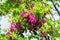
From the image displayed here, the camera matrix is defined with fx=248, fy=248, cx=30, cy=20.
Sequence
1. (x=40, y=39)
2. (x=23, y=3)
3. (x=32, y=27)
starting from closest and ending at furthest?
(x=32, y=27) < (x=40, y=39) < (x=23, y=3)

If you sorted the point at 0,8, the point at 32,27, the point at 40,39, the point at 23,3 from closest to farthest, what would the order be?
1. the point at 32,27
2. the point at 40,39
3. the point at 23,3
4. the point at 0,8

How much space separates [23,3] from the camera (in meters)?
6.71

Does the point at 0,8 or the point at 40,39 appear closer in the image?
the point at 40,39

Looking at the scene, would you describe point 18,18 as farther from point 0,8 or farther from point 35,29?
point 0,8

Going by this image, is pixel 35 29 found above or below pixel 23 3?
below

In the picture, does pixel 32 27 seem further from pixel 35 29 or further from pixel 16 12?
pixel 16 12

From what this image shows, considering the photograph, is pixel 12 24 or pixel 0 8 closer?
pixel 12 24

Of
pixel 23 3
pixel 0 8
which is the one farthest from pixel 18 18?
pixel 0 8

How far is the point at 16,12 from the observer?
608cm

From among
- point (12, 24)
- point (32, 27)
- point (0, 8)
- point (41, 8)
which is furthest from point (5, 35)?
point (0, 8)

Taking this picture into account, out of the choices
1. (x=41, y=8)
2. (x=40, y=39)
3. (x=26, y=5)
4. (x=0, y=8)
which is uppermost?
(x=0, y=8)

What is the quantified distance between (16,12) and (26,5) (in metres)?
0.50

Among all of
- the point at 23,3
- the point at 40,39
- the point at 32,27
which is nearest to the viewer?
the point at 32,27

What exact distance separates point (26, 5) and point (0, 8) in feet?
5.60
